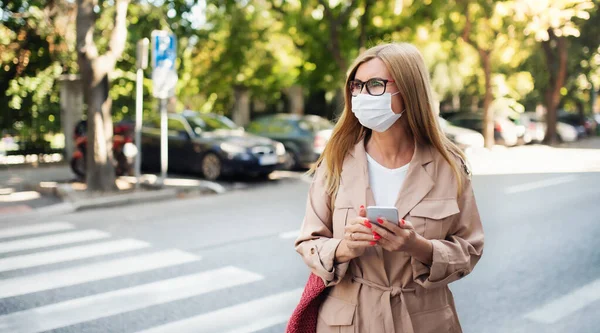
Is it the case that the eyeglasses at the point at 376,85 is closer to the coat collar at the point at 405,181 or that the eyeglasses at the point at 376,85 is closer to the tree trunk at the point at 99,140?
the coat collar at the point at 405,181

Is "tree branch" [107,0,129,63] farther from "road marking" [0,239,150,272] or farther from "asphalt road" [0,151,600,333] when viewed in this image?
"road marking" [0,239,150,272]

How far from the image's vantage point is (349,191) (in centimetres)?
229

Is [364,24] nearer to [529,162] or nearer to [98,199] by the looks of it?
[529,162]

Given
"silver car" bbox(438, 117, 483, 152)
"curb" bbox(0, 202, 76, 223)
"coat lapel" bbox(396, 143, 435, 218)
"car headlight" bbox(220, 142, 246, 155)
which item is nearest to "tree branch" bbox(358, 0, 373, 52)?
"silver car" bbox(438, 117, 483, 152)

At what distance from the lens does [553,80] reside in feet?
97.1

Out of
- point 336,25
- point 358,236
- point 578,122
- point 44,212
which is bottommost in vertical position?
point 44,212

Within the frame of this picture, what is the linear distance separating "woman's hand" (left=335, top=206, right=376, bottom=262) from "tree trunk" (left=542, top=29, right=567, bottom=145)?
29.4 m

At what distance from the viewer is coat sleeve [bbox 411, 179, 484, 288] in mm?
2156

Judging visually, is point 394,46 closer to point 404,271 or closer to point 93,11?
point 404,271

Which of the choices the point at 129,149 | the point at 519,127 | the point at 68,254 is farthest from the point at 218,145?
the point at 519,127

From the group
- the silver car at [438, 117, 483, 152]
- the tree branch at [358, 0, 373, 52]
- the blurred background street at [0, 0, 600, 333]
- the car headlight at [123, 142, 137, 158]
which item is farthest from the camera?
the silver car at [438, 117, 483, 152]

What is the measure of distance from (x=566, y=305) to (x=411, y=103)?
13.8 ft

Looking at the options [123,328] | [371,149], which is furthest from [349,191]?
[123,328]

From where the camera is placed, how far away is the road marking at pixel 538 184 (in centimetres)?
1277
